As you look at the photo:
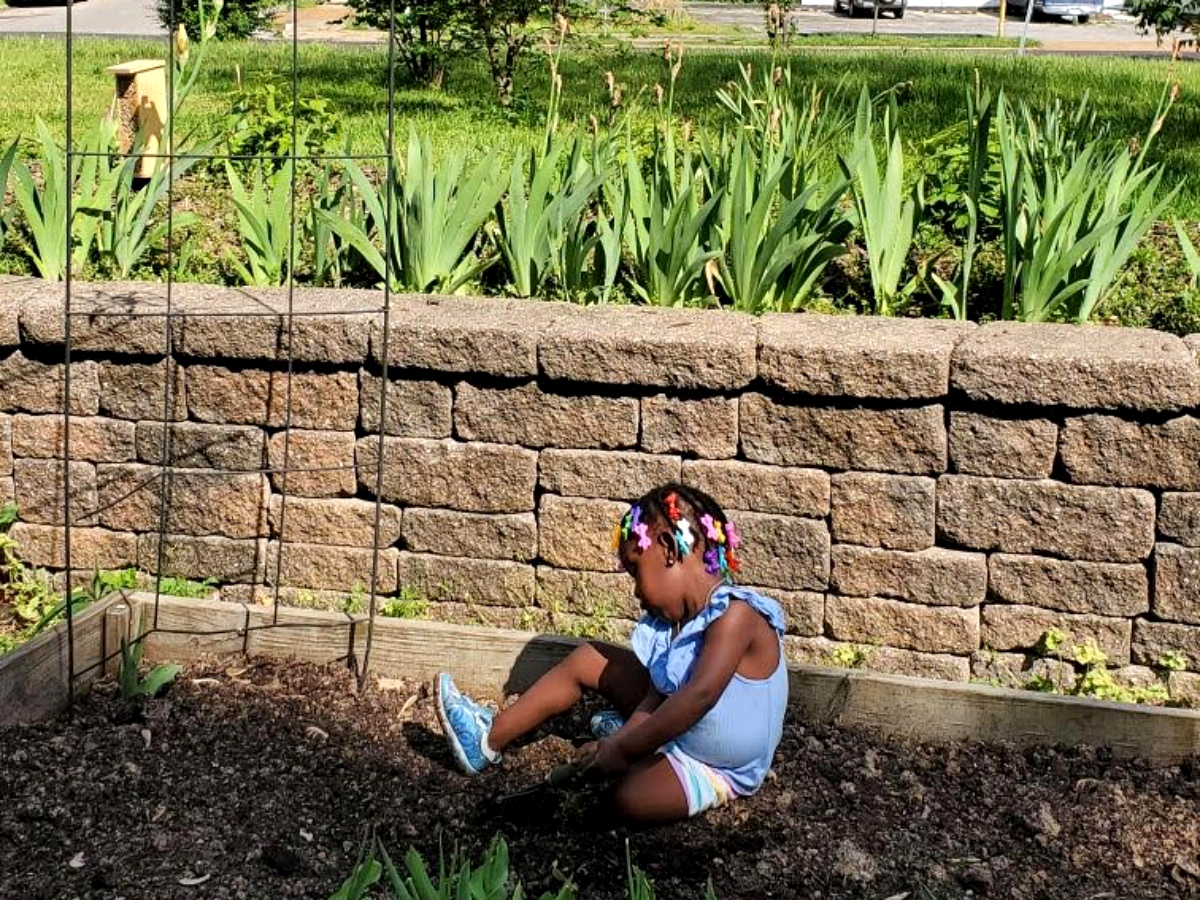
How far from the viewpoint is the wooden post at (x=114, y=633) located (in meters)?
4.27

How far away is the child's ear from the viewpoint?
371 cm

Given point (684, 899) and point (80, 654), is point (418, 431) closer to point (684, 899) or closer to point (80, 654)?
point (80, 654)

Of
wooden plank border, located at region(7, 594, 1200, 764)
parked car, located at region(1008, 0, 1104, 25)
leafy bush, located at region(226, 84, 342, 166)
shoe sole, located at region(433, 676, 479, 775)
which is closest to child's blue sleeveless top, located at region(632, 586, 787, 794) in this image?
wooden plank border, located at region(7, 594, 1200, 764)

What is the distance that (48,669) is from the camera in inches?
159

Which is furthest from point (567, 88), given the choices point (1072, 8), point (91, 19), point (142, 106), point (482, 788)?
point (1072, 8)

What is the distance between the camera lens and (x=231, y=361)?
4.73 metres

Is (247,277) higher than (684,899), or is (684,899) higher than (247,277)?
(247,277)

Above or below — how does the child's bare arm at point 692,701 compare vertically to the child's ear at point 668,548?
below

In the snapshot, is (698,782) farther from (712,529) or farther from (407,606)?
(407,606)

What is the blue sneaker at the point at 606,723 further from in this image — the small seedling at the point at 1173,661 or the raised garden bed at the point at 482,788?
the small seedling at the point at 1173,661

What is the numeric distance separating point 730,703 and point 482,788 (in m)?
0.61

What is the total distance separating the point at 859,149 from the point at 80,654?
2.56 meters

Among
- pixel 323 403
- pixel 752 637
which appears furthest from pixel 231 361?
pixel 752 637

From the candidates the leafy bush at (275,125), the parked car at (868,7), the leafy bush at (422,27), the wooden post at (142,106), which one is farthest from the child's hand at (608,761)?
the parked car at (868,7)
